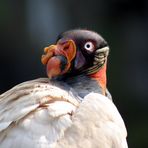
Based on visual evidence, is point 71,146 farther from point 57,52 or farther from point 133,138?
point 133,138

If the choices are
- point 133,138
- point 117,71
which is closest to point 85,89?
point 133,138

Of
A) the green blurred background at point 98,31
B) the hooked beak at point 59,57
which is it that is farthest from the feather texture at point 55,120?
the green blurred background at point 98,31

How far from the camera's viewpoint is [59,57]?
18.0ft

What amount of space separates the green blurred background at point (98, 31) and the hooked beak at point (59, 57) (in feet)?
22.5

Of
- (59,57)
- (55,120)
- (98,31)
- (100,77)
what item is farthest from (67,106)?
(98,31)

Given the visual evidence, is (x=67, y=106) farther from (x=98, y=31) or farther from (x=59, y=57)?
(x=98, y=31)

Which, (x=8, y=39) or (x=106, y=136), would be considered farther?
(x=8, y=39)

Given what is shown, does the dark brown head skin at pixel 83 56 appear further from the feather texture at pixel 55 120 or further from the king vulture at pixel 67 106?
the feather texture at pixel 55 120

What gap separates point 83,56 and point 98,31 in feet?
25.6

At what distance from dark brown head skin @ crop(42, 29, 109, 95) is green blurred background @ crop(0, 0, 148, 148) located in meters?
6.75

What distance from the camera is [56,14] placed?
1464cm

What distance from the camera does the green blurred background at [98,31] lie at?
1299 cm

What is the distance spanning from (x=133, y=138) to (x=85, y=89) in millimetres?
6762

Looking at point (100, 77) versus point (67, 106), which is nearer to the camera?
point (67, 106)
